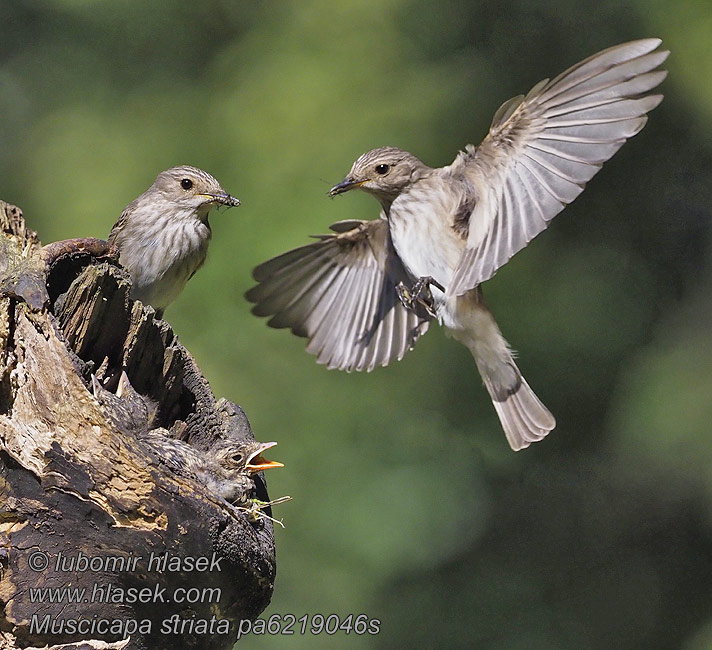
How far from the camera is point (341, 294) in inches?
227

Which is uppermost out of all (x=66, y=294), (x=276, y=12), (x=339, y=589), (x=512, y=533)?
(x=276, y=12)

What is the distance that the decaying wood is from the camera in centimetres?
289

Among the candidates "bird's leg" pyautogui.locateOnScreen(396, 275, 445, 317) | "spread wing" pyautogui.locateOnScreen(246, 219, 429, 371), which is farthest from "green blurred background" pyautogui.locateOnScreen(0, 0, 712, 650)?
"bird's leg" pyautogui.locateOnScreen(396, 275, 445, 317)

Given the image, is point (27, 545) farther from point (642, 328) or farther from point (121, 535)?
point (642, 328)

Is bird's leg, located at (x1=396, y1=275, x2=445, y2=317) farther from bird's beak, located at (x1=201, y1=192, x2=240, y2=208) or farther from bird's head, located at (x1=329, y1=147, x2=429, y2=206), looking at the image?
bird's beak, located at (x1=201, y1=192, x2=240, y2=208)

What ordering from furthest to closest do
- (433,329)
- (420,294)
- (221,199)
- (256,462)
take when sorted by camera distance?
(433,329), (221,199), (420,294), (256,462)

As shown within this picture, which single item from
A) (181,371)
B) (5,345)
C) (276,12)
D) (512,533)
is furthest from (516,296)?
(5,345)

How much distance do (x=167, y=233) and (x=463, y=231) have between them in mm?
1336

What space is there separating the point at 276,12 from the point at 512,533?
3.64 m

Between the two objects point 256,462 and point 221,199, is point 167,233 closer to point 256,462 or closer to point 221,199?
point 221,199

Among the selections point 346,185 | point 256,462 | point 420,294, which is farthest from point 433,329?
point 256,462

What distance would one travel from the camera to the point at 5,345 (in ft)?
10.0

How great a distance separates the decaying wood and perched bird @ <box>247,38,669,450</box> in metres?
1.72

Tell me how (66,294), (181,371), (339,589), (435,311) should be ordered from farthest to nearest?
1. (339,589)
2. (435,311)
3. (181,371)
4. (66,294)
